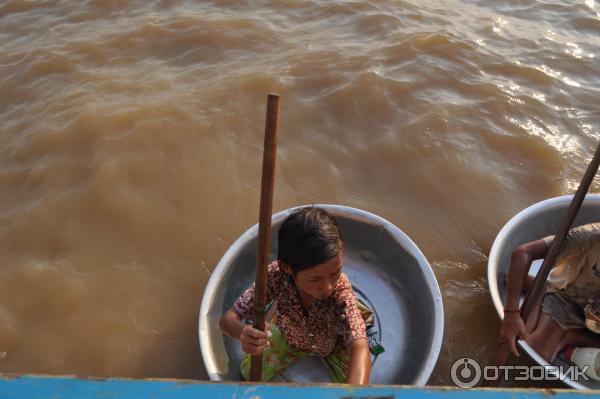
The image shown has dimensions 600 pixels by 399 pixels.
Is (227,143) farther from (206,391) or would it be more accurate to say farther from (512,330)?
(206,391)

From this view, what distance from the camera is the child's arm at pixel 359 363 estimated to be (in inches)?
58.3

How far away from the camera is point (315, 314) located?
5.35 feet

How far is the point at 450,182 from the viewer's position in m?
2.74

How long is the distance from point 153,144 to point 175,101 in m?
0.48

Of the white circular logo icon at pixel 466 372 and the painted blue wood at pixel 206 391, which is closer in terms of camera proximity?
the painted blue wood at pixel 206 391

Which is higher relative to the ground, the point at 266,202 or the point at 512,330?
the point at 266,202

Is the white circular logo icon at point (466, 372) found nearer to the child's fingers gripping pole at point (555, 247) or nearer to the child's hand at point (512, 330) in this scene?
the child's fingers gripping pole at point (555, 247)

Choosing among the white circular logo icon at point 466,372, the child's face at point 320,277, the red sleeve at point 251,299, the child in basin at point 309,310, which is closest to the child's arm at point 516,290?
the white circular logo icon at point 466,372

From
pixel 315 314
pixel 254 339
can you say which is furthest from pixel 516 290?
pixel 254 339

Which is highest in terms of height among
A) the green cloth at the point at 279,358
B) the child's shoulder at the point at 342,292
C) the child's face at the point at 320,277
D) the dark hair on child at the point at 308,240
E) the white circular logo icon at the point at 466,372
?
the dark hair on child at the point at 308,240

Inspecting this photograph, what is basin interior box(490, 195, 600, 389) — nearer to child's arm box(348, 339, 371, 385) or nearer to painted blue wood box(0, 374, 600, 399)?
child's arm box(348, 339, 371, 385)

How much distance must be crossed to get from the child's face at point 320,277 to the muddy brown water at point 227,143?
83 centimetres

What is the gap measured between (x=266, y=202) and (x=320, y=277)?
0.39 m

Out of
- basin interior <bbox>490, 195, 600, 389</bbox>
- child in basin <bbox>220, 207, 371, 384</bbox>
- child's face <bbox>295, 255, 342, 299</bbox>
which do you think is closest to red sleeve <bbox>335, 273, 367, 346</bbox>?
child in basin <bbox>220, 207, 371, 384</bbox>
